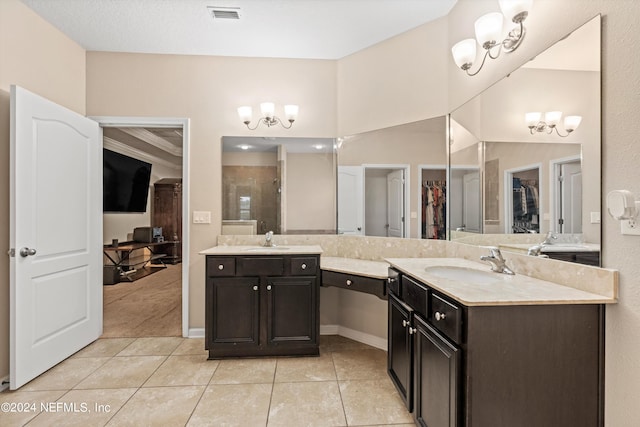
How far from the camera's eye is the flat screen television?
204 inches

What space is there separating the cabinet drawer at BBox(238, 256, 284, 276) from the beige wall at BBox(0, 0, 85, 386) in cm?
164

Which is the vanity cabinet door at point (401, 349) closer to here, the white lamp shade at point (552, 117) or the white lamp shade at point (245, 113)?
the white lamp shade at point (552, 117)

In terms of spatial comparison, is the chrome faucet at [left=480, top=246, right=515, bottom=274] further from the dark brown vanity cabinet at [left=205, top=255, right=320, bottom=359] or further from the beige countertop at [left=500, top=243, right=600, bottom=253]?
the dark brown vanity cabinet at [left=205, top=255, right=320, bottom=359]

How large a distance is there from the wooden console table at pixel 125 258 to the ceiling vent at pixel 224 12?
453 cm

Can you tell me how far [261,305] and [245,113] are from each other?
5.83ft

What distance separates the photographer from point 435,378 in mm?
1452

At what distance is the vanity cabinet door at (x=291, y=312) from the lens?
8.55ft

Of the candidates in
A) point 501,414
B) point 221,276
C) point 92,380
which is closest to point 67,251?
point 92,380

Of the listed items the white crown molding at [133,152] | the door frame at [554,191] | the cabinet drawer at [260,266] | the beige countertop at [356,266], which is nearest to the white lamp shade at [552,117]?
the door frame at [554,191]

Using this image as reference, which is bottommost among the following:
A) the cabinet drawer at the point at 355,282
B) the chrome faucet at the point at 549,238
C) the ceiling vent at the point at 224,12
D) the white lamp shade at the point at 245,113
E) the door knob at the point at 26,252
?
the cabinet drawer at the point at 355,282

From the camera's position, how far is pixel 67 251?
103 inches

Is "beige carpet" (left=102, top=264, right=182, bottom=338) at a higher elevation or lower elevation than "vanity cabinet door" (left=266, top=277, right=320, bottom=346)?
lower

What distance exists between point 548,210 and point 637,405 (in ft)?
2.75

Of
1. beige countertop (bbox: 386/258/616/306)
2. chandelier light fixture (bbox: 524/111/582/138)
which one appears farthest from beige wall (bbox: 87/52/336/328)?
beige countertop (bbox: 386/258/616/306)
